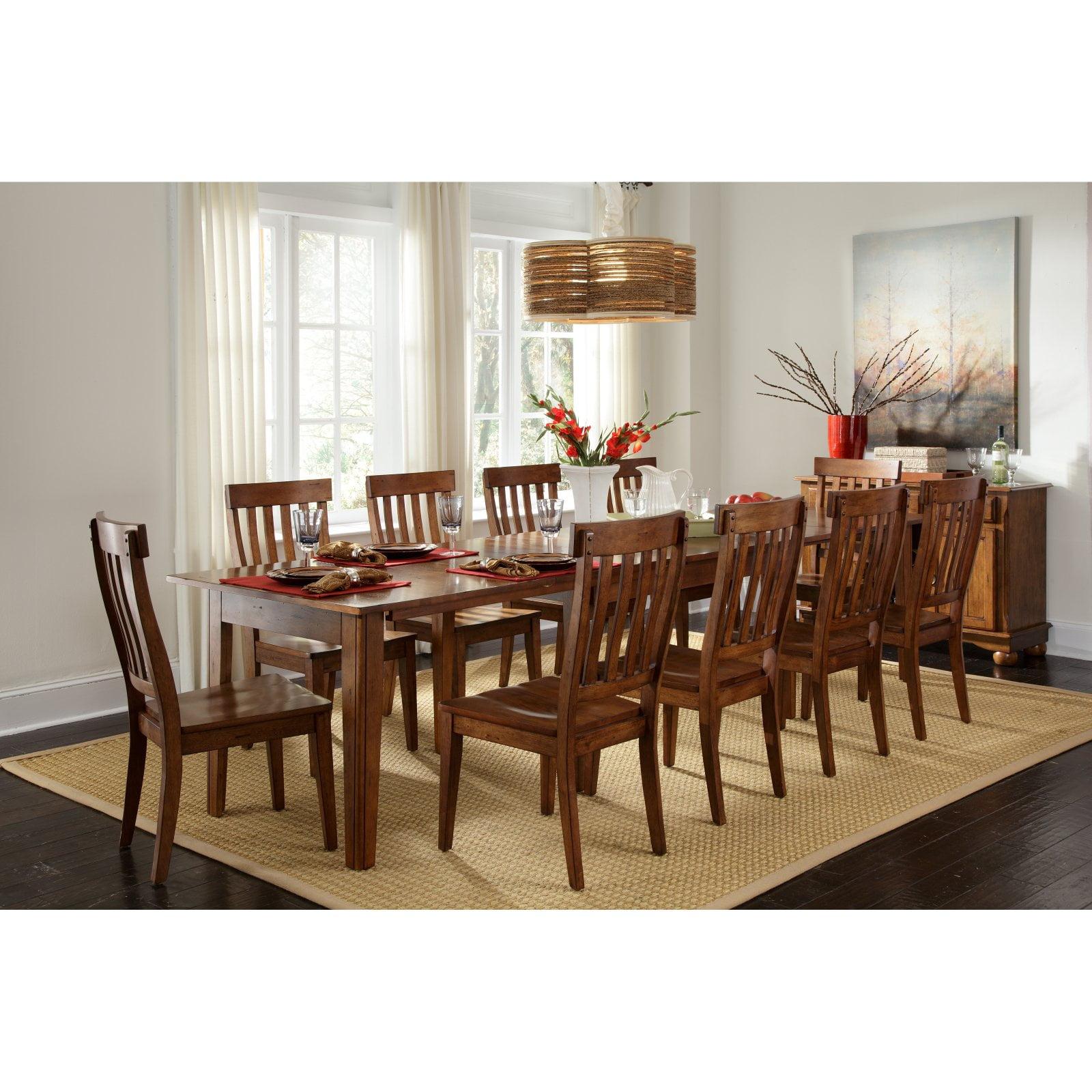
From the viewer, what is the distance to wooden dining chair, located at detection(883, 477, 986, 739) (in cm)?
436

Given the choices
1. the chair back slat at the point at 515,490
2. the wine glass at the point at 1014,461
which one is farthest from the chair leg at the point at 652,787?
the wine glass at the point at 1014,461

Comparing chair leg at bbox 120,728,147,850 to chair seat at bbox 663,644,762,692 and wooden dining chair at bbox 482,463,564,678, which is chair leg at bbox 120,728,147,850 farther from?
wooden dining chair at bbox 482,463,564,678

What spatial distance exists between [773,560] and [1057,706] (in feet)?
6.45

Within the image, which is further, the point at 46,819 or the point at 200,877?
the point at 46,819

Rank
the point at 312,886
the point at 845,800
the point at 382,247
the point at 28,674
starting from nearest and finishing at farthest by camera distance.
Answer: the point at 312,886
the point at 845,800
the point at 28,674
the point at 382,247

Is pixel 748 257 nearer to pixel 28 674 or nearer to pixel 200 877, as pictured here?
pixel 28 674

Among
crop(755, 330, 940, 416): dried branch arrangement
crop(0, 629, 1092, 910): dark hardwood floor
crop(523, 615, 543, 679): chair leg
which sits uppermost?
crop(755, 330, 940, 416): dried branch arrangement

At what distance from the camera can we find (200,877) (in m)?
3.18

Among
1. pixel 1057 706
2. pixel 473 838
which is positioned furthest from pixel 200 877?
pixel 1057 706

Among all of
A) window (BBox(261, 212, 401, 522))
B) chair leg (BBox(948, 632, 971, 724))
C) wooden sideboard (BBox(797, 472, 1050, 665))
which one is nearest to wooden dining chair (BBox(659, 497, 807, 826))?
chair leg (BBox(948, 632, 971, 724))

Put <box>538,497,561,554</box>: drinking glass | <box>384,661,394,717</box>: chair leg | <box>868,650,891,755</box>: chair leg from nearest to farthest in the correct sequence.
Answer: <box>538,497,561,554</box>: drinking glass
<box>868,650,891,755</box>: chair leg
<box>384,661,394,717</box>: chair leg

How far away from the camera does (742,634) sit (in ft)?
11.9

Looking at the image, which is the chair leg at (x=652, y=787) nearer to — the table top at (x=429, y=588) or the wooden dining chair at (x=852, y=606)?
the table top at (x=429, y=588)
